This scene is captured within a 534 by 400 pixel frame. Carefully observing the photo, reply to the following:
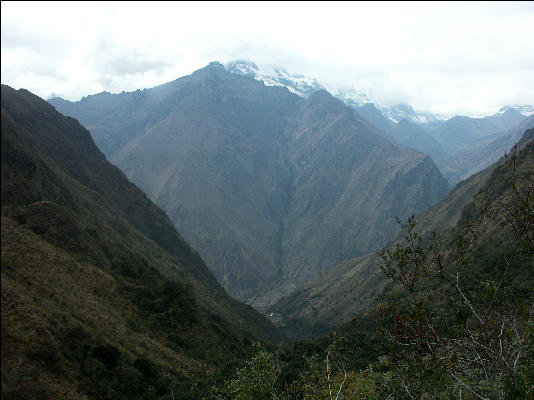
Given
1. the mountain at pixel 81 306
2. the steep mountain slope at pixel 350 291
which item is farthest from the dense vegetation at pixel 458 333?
the steep mountain slope at pixel 350 291

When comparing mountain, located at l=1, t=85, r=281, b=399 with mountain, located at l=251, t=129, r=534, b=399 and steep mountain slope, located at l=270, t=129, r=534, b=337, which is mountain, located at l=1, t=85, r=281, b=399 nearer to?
mountain, located at l=251, t=129, r=534, b=399

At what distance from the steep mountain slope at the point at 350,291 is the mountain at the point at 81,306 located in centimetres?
6157

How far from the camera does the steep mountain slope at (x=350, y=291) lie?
145875 mm

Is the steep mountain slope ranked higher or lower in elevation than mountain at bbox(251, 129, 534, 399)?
lower

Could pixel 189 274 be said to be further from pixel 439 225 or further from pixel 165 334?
pixel 439 225

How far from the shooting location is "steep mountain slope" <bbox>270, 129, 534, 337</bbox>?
146 metres

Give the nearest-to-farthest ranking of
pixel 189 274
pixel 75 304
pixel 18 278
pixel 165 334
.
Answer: pixel 18 278
pixel 75 304
pixel 165 334
pixel 189 274

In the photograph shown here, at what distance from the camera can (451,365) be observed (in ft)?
49.5

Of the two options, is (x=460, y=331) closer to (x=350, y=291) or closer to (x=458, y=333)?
(x=458, y=333)

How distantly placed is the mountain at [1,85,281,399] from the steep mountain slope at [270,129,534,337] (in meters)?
61.6

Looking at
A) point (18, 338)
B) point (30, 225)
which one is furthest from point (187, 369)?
point (18, 338)

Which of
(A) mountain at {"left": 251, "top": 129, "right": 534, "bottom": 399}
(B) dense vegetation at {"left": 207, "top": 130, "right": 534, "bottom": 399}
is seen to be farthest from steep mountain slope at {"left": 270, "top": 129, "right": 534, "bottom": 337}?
(A) mountain at {"left": 251, "top": 129, "right": 534, "bottom": 399}

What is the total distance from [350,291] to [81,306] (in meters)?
135

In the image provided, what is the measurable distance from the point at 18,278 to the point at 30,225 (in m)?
18.0
